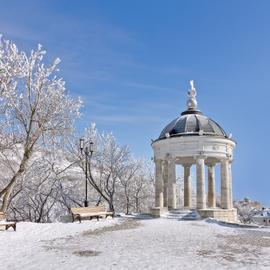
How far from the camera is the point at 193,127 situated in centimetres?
2692

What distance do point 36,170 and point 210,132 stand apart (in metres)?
17.4

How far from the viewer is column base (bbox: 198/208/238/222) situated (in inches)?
945

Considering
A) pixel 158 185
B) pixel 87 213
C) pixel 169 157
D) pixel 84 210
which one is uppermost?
pixel 169 157

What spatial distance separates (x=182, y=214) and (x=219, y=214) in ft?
8.12

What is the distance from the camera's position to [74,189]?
40.2 metres

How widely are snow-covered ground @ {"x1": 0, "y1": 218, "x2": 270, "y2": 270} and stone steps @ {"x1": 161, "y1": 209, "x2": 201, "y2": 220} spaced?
26.1 ft

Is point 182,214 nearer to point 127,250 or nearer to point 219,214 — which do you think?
point 219,214

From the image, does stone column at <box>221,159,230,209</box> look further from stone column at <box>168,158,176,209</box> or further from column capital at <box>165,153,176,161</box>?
column capital at <box>165,153,176,161</box>

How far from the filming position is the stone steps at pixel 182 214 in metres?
23.9

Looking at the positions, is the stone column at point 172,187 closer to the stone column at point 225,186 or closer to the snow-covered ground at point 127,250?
the stone column at point 225,186

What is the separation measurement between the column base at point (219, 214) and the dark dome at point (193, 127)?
17.4ft

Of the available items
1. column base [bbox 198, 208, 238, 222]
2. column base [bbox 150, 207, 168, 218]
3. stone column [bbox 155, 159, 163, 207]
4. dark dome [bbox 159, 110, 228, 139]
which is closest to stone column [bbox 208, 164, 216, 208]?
column base [bbox 198, 208, 238, 222]

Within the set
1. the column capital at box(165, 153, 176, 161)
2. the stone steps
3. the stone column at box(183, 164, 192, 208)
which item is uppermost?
the column capital at box(165, 153, 176, 161)

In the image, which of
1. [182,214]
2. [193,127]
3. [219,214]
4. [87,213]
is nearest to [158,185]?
[182,214]
